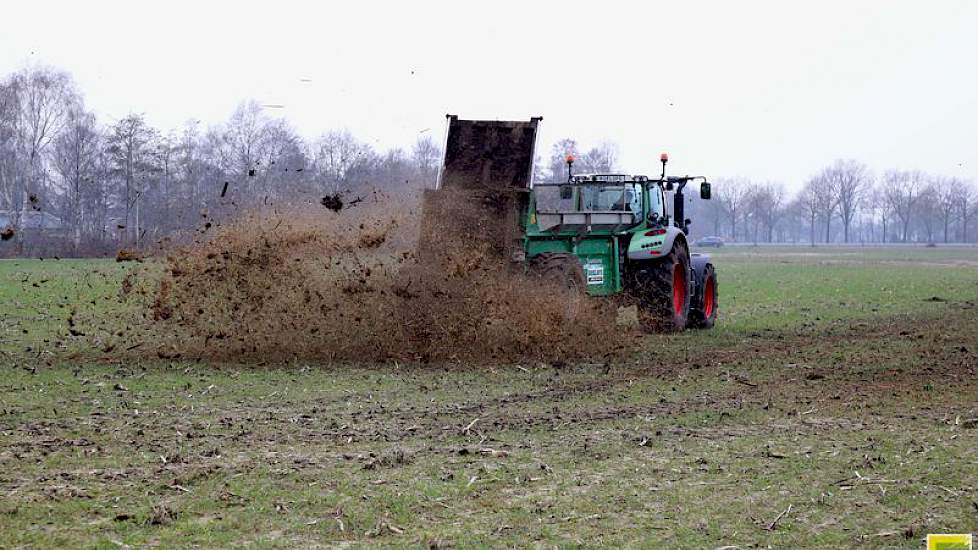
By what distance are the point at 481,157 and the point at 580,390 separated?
5.01m

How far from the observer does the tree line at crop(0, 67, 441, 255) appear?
1370cm

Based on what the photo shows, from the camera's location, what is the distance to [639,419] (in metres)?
8.79

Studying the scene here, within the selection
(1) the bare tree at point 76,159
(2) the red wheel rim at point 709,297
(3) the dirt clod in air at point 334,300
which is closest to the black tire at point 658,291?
(2) the red wheel rim at point 709,297

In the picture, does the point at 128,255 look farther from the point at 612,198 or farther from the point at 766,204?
the point at 766,204

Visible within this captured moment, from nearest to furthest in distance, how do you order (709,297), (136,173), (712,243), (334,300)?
(334,300), (709,297), (136,173), (712,243)

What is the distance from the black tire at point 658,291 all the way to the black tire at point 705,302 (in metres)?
0.69

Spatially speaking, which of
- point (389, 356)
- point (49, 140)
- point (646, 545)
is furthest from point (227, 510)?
point (49, 140)

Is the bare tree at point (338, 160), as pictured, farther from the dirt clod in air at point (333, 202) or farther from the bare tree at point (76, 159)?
the bare tree at point (76, 159)

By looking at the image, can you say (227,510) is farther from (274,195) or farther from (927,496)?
(274,195)

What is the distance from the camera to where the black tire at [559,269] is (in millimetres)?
13781

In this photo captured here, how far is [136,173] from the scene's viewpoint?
139 feet

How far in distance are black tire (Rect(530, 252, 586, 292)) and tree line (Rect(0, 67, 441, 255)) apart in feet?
6.28

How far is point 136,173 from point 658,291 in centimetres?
3195

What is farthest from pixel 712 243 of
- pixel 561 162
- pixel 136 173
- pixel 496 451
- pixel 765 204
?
pixel 496 451
